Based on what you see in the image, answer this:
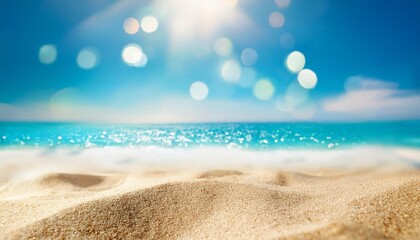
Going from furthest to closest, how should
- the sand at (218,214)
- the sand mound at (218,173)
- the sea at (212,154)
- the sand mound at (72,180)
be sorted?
the sea at (212,154)
the sand mound at (218,173)
the sand mound at (72,180)
the sand at (218,214)

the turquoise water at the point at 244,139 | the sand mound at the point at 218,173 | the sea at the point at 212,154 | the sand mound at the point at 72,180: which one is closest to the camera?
the sand mound at the point at 72,180

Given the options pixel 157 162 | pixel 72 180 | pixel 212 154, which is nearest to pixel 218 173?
pixel 72 180

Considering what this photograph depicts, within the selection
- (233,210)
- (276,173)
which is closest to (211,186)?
(233,210)

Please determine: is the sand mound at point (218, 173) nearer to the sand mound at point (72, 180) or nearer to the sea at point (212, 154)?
the sand mound at point (72, 180)

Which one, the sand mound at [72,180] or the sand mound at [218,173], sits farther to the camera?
the sand mound at [218,173]

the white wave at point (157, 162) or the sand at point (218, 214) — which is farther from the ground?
the sand at point (218, 214)

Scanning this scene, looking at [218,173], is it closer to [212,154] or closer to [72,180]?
[72,180]

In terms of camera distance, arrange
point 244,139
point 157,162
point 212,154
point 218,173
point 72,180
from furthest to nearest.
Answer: point 244,139, point 212,154, point 157,162, point 218,173, point 72,180

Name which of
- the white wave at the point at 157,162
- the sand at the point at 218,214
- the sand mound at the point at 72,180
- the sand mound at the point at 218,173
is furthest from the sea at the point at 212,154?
the sand at the point at 218,214

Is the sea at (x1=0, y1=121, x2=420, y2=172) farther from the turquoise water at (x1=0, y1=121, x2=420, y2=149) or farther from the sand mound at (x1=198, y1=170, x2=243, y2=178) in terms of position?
the sand mound at (x1=198, y1=170, x2=243, y2=178)

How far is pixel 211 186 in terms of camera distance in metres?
3.60

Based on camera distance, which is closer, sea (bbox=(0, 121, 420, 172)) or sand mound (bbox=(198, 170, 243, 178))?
sand mound (bbox=(198, 170, 243, 178))

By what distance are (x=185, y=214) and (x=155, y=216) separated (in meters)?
0.29

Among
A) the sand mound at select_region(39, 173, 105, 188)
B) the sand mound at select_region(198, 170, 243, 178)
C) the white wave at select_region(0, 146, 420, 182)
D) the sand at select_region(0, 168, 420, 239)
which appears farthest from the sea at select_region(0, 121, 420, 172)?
the sand at select_region(0, 168, 420, 239)
